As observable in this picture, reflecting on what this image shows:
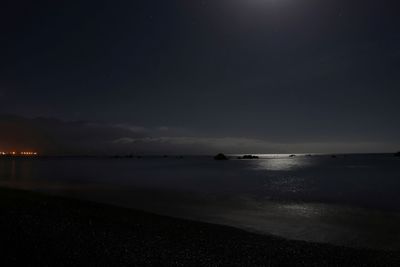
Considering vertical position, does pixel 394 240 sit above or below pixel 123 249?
below

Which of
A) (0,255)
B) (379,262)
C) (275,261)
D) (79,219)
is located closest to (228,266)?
(275,261)

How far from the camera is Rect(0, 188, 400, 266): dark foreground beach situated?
9.22m

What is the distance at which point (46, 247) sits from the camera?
398 inches

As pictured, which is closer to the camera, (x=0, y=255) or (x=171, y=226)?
(x=0, y=255)

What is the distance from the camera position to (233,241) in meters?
12.2

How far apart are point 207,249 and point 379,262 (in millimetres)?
6032

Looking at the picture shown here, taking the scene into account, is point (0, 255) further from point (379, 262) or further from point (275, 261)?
point (379, 262)

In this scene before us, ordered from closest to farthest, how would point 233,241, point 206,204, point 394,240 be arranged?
1. point 233,241
2. point 394,240
3. point 206,204

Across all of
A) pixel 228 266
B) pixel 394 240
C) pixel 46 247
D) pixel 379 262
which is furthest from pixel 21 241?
pixel 394 240

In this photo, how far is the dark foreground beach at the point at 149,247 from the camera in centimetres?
922

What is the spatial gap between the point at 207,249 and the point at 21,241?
269 inches

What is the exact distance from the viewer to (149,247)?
10.6m

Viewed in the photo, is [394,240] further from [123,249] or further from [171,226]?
[123,249]

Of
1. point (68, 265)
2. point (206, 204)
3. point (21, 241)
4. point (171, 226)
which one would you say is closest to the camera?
point (68, 265)
